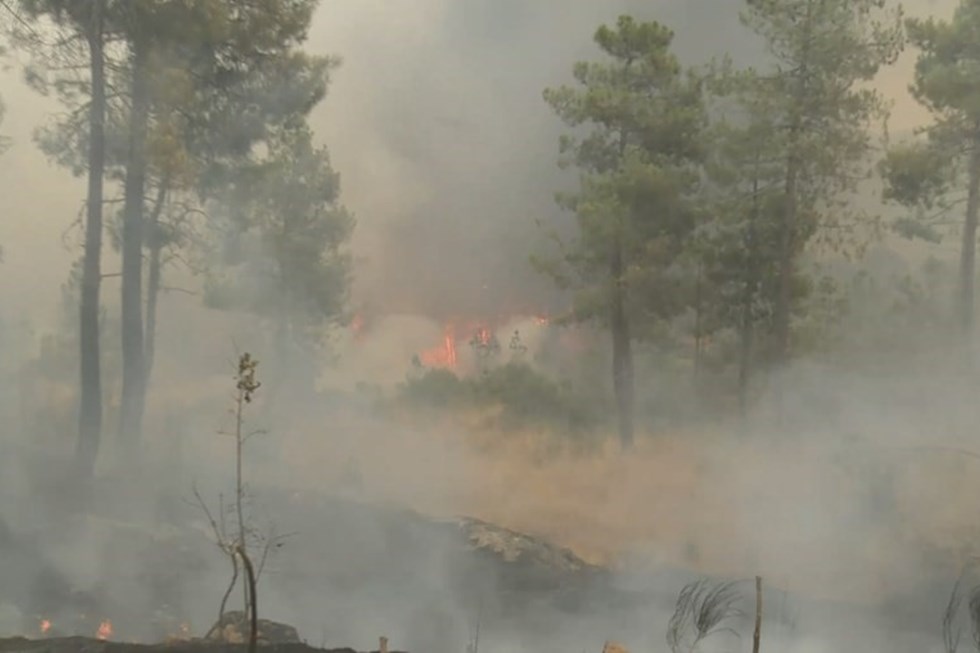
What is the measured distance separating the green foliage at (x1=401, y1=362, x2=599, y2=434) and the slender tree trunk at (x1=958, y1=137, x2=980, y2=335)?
2868mm

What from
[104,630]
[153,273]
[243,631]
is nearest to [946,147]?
[243,631]

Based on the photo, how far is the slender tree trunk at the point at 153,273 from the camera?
8.55m

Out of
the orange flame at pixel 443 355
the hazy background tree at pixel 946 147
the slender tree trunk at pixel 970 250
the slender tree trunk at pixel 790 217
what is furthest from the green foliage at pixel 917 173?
the orange flame at pixel 443 355

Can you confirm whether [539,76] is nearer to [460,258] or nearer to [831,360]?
[460,258]

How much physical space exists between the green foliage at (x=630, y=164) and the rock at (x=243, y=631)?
3.35m

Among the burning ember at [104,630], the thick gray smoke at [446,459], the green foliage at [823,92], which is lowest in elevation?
the burning ember at [104,630]

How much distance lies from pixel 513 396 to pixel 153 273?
11.2 ft

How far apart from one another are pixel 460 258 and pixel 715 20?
279 cm

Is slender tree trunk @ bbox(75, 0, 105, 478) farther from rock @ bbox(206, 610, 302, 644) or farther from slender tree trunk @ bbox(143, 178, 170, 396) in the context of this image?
rock @ bbox(206, 610, 302, 644)

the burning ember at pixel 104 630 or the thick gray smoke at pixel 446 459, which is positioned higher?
the thick gray smoke at pixel 446 459

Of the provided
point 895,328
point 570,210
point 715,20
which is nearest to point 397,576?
point 570,210

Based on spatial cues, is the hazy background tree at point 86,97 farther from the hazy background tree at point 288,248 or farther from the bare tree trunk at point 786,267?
the bare tree trunk at point 786,267

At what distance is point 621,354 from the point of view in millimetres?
7812

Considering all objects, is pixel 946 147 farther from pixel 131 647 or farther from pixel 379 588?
A: pixel 131 647
